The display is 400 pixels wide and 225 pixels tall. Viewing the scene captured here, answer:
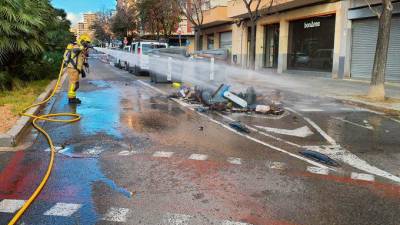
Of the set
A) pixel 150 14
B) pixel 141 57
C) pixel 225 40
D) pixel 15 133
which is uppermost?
pixel 150 14

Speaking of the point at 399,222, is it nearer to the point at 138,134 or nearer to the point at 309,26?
the point at 138,134

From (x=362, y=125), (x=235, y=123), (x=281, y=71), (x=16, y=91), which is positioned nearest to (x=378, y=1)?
(x=281, y=71)

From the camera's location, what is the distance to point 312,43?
26297 mm

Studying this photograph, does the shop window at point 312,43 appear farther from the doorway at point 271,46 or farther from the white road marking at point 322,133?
the white road marking at point 322,133

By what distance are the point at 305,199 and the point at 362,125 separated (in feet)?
17.8

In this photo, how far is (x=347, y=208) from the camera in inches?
182

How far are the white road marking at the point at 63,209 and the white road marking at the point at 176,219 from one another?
912 millimetres

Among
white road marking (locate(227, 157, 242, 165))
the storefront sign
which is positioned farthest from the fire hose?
the storefront sign

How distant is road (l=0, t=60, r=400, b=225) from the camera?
4.45 meters

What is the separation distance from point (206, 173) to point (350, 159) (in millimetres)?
2253

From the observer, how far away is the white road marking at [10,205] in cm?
448

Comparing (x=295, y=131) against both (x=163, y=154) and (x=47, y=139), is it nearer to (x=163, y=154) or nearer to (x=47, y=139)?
(x=163, y=154)

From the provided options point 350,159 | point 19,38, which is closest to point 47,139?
point 350,159

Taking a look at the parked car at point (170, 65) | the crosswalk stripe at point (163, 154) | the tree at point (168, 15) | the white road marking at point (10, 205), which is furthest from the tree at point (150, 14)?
the white road marking at point (10, 205)
